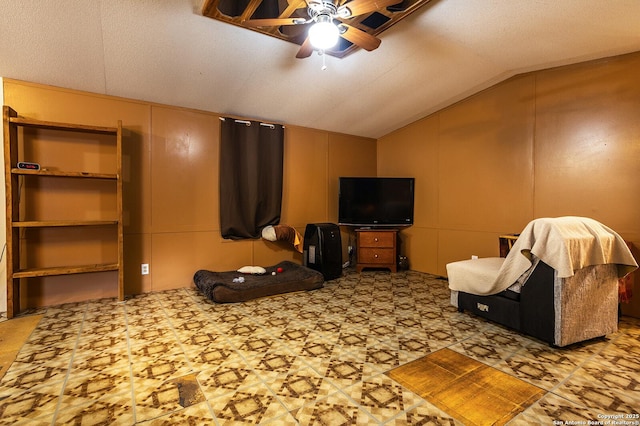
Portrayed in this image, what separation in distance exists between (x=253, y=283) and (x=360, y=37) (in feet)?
8.83

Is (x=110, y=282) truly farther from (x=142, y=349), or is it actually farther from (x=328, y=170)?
(x=328, y=170)

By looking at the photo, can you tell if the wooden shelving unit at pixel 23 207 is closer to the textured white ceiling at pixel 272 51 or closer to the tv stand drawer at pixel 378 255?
the textured white ceiling at pixel 272 51

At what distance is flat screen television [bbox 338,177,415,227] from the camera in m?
4.87

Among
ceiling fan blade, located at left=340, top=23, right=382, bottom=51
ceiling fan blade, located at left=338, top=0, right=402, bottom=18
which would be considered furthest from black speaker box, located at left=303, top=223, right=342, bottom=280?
ceiling fan blade, located at left=338, top=0, right=402, bottom=18

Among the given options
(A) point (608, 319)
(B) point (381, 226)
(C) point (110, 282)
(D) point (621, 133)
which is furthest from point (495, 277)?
(C) point (110, 282)

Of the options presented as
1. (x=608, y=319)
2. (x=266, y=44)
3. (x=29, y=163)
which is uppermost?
(x=266, y=44)

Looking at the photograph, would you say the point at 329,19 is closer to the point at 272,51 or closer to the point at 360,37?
the point at 360,37

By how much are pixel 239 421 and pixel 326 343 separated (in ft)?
3.12

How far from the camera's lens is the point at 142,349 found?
7.22 ft

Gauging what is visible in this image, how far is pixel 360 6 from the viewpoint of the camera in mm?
2072

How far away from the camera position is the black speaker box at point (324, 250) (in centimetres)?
427

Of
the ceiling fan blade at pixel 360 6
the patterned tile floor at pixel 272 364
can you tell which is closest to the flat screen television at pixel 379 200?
the patterned tile floor at pixel 272 364

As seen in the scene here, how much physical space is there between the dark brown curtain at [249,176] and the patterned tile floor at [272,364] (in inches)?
50.8

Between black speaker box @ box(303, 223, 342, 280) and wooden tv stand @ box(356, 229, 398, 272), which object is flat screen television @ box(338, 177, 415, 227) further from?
black speaker box @ box(303, 223, 342, 280)
